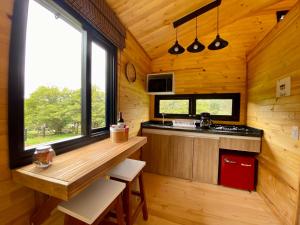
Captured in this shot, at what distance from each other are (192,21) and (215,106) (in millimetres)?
1586

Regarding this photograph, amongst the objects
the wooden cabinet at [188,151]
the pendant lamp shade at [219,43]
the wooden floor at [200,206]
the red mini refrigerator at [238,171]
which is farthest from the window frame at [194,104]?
the wooden floor at [200,206]

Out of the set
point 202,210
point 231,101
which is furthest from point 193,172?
point 231,101

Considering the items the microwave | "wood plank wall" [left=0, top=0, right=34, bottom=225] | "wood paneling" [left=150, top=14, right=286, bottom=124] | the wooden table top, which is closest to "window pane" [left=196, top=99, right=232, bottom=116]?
"wood paneling" [left=150, top=14, right=286, bottom=124]

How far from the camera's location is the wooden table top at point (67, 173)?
2.41ft

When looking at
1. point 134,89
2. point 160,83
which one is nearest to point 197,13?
point 160,83

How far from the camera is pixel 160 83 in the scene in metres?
2.90

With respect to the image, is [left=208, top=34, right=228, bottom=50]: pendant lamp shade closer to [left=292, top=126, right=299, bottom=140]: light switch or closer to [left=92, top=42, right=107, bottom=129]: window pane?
[left=292, top=126, right=299, bottom=140]: light switch

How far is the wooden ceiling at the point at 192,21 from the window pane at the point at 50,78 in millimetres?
748

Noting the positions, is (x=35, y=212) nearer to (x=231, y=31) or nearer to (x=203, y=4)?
(x=203, y=4)

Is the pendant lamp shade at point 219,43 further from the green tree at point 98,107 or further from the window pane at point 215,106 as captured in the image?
the green tree at point 98,107

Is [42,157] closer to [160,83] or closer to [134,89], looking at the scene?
[134,89]

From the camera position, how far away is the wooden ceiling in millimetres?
1895

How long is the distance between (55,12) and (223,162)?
276 cm

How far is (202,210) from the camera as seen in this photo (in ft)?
5.73
